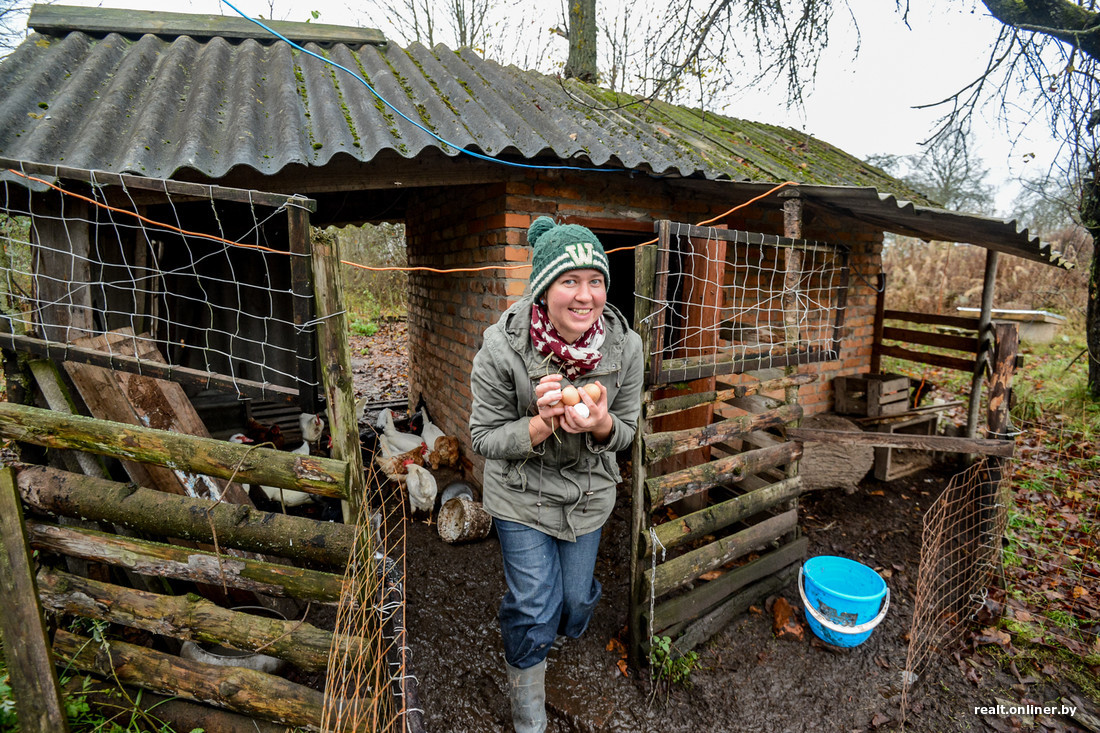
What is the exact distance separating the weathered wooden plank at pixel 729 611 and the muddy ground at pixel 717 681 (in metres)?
0.07

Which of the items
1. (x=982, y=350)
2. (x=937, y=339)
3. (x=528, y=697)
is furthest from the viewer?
(x=937, y=339)

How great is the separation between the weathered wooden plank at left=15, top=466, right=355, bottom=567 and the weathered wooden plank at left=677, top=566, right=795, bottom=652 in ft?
6.63

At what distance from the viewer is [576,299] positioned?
186cm

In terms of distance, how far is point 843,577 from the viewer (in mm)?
3223

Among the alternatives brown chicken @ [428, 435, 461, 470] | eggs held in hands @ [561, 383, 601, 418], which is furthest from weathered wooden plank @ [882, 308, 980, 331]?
eggs held in hands @ [561, 383, 601, 418]

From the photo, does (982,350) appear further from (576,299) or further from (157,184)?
(157,184)

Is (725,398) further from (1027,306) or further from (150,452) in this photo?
(1027,306)

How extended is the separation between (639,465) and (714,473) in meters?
0.58

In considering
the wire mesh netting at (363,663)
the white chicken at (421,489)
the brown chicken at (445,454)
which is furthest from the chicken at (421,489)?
the wire mesh netting at (363,663)

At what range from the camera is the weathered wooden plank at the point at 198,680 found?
2.03 m

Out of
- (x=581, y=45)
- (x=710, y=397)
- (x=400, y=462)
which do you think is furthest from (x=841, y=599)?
(x=581, y=45)

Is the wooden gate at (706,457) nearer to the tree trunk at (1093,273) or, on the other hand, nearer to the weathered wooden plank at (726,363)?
the weathered wooden plank at (726,363)

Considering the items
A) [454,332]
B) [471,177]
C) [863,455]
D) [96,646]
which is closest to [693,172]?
[471,177]

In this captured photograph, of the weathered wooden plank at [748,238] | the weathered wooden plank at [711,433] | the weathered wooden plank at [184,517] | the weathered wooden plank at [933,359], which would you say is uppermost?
the weathered wooden plank at [748,238]
